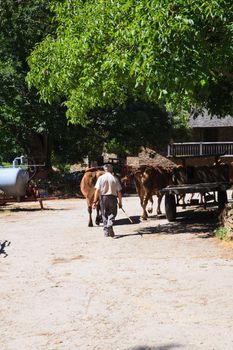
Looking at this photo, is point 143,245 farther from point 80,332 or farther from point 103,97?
point 80,332

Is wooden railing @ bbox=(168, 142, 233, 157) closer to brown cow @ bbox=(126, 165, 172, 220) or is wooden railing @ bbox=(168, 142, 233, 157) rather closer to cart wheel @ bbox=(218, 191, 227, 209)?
brown cow @ bbox=(126, 165, 172, 220)

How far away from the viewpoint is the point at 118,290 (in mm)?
8336

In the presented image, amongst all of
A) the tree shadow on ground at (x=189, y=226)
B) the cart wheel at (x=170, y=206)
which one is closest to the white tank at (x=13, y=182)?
the tree shadow on ground at (x=189, y=226)

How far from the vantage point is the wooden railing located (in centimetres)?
4447

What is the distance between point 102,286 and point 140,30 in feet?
16.3

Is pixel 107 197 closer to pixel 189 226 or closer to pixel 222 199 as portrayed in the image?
pixel 189 226

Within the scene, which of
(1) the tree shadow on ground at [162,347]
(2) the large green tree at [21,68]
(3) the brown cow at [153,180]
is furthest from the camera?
(2) the large green tree at [21,68]

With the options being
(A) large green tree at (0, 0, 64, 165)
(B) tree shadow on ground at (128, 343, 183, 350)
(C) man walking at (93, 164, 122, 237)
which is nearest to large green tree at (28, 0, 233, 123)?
(C) man walking at (93, 164, 122, 237)

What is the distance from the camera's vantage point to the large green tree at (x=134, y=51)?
1050 centimetres

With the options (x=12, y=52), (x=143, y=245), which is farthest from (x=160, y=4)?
(x=12, y=52)

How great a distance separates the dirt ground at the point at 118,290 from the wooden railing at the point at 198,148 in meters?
30.3

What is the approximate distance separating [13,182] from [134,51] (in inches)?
417

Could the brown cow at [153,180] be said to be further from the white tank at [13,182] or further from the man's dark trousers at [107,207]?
the white tank at [13,182]

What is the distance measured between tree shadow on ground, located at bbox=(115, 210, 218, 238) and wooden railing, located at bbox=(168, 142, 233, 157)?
26819 millimetres
